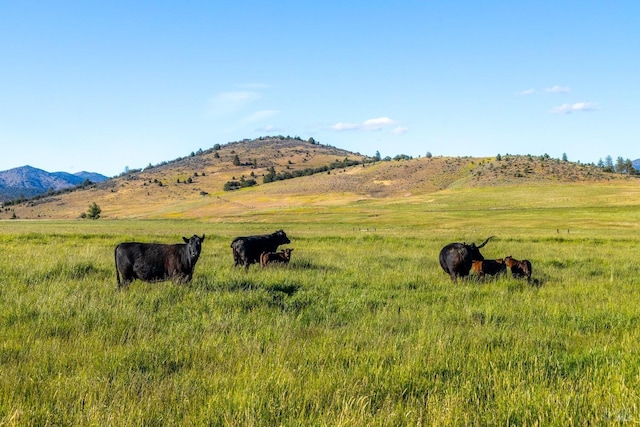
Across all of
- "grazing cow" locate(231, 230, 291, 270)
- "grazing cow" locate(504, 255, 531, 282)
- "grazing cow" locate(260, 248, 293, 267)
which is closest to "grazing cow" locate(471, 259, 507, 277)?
"grazing cow" locate(504, 255, 531, 282)

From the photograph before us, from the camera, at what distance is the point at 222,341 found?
6516mm

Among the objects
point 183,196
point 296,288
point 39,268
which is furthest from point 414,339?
point 183,196

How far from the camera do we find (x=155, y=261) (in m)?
11.7

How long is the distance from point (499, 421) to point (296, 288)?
7650 millimetres

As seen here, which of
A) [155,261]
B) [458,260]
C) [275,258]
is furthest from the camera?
[275,258]

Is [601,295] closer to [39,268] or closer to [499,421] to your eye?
[499,421]

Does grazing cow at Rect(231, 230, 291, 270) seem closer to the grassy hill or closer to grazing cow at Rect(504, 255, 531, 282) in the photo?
grazing cow at Rect(504, 255, 531, 282)

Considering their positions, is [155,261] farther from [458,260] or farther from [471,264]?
[471,264]

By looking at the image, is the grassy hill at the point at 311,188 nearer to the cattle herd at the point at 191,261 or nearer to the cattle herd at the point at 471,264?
the cattle herd at the point at 191,261

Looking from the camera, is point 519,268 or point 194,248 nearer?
point 194,248

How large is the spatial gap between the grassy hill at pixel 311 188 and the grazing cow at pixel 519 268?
2724 inches

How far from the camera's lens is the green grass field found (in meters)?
4.33

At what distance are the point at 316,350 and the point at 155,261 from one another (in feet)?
23.0

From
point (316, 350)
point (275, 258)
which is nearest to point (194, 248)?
point (275, 258)
